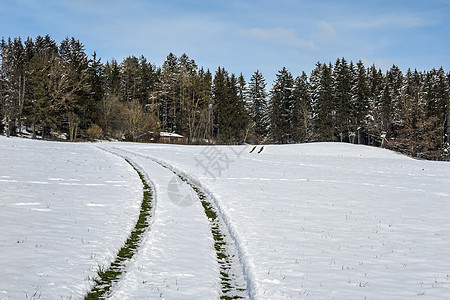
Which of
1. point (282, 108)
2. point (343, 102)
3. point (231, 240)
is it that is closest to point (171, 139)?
point (282, 108)

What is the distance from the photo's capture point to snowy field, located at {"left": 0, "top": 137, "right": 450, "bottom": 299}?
18.9 feet

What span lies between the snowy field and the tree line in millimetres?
45975

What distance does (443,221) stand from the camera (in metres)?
10.7

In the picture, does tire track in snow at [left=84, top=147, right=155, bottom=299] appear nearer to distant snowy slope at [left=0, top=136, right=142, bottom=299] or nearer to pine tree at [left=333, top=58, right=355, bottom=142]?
distant snowy slope at [left=0, top=136, right=142, bottom=299]

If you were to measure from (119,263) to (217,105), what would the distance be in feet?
229

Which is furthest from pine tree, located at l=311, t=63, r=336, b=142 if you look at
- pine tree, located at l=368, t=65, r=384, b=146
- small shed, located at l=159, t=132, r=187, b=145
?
small shed, located at l=159, t=132, r=187, b=145

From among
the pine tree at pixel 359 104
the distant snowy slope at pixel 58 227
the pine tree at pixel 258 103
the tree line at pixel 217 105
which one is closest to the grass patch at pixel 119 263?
the distant snowy slope at pixel 58 227

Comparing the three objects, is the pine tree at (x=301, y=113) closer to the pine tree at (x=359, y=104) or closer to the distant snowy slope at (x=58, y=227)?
the pine tree at (x=359, y=104)

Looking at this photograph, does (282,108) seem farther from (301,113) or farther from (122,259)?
(122,259)

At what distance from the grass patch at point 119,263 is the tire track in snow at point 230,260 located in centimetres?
216

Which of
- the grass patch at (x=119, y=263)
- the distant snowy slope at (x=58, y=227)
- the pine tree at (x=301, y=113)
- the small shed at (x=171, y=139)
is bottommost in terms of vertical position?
the grass patch at (x=119, y=263)

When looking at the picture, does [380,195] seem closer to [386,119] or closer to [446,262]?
[446,262]

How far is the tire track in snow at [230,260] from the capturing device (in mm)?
5922

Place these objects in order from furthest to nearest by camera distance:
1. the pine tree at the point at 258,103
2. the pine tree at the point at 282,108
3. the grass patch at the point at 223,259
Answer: the pine tree at the point at 258,103 → the pine tree at the point at 282,108 → the grass patch at the point at 223,259
